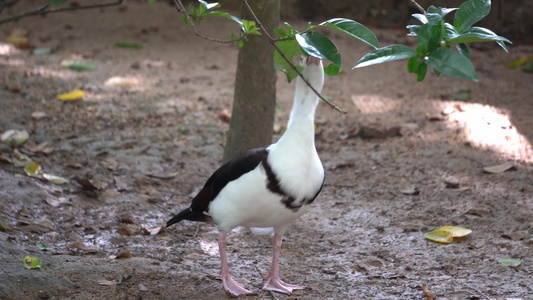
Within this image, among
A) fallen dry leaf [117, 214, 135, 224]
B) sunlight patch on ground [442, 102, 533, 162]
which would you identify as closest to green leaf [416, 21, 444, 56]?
fallen dry leaf [117, 214, 135, 224]

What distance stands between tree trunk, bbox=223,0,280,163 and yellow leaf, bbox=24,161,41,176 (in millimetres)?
1387

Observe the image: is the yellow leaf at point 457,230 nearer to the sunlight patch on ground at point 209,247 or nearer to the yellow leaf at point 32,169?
the sunlight patch on ground at point 209,247

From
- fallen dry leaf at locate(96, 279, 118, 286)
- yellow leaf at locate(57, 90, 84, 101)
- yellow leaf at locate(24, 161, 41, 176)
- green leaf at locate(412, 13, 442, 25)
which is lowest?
yellow leaf at locate(57, 90, 84, 101)

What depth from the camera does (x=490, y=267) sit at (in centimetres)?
328

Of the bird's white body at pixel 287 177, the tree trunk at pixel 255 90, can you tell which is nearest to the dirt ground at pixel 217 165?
the bird's white body at pixel 287 177

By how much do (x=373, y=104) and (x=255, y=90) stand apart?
6.73 ft

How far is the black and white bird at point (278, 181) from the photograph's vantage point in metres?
2.92

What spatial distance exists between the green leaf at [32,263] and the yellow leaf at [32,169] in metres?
1.39

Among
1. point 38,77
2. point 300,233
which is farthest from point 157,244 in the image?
point 38,77

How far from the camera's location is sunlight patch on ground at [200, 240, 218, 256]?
3.62m

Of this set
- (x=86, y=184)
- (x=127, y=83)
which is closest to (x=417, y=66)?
(x=86, y=184)

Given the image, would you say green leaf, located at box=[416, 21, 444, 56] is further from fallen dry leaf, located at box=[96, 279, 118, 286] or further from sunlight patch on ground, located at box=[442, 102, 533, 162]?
sunlight patch on ground, located at box=[442, 102, 533, 162]

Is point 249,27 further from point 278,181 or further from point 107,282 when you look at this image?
point 107,282

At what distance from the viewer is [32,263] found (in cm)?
304
